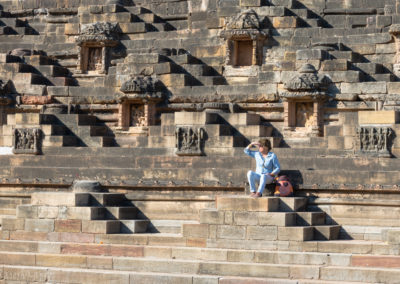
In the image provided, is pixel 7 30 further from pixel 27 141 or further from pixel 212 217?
pixel 212 217

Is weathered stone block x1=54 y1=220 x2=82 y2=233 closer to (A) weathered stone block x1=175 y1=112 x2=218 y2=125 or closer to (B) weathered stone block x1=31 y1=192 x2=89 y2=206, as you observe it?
(B) weathered stone block x1=31 y1=192 x2=89 y2=206

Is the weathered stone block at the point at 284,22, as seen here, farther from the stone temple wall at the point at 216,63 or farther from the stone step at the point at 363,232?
the stone step at the point at 363,232

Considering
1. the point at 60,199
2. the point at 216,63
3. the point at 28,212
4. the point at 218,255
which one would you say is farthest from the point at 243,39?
the point at 218,255

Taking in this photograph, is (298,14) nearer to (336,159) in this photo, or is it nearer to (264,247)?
(336,159)

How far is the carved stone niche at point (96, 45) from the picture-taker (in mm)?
36812

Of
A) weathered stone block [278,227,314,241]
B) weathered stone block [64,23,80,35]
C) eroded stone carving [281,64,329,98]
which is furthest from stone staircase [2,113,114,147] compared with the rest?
weathered stone block [278,227,314,241]

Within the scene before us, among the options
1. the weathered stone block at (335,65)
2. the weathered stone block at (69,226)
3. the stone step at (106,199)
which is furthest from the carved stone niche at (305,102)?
→ the weathered stone block at (69,226)

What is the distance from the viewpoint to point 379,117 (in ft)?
91.2

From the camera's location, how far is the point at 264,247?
24.2m

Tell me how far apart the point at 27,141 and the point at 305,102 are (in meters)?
8.38

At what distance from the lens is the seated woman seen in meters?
25.3

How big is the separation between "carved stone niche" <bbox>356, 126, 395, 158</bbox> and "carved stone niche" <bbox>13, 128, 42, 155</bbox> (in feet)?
31.2

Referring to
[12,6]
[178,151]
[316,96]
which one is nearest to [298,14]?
[316,96]

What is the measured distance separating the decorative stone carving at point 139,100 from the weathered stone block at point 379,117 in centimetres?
758
